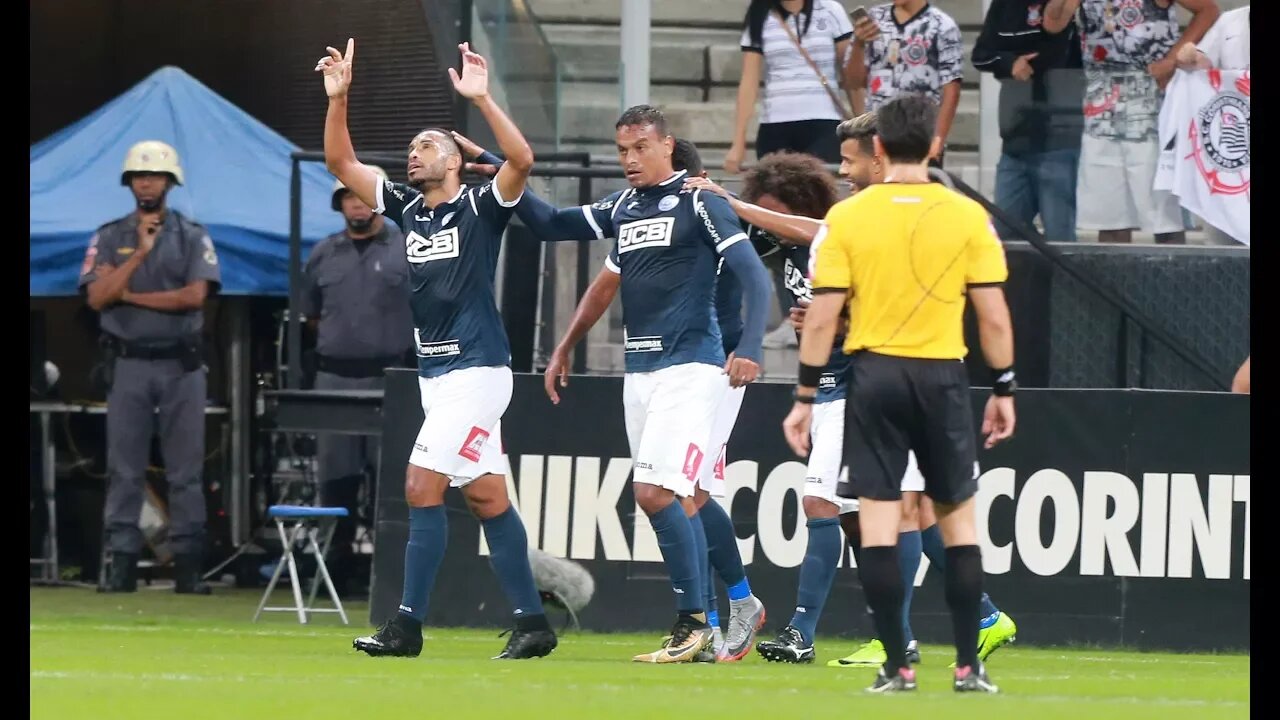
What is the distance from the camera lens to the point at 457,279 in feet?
32.9

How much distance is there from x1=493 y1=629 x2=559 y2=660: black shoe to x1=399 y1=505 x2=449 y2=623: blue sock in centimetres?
43

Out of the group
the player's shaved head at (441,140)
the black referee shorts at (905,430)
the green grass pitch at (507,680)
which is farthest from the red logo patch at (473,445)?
the black referee shorts at (905,430)

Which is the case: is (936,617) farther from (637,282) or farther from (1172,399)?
(637,282)

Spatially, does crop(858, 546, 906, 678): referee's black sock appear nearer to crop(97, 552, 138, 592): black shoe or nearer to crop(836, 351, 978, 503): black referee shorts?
crop(836, 351, 978, 503): black referee shorts

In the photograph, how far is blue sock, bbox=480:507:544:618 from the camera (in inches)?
398

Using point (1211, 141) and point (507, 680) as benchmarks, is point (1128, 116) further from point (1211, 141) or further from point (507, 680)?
point (507, 680)

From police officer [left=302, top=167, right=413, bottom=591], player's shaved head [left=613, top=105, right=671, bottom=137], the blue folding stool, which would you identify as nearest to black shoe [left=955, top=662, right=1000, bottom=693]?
player's shaved head [left=613, top=105, right=671, bottom=137]

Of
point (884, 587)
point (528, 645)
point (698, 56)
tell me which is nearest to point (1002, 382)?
point (884, 587)

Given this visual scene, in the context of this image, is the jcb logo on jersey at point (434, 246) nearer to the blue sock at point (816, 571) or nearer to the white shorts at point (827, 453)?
the white shorts at point (827, 453)

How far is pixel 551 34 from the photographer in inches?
557

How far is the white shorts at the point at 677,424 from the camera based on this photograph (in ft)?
32.3

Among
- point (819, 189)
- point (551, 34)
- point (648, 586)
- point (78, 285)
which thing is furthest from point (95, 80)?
point (819, 189)

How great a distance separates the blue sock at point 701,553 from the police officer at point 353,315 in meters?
4.53

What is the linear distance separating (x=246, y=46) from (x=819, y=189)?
963cm
